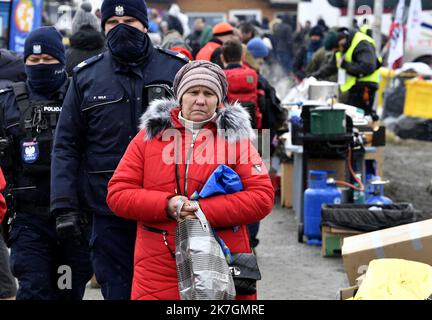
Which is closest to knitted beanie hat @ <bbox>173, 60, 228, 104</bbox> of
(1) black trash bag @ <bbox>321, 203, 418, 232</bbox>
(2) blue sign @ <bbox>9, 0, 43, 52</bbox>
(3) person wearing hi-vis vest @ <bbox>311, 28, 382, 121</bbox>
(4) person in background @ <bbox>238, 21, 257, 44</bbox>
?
(1) black trash bag @ <bbox>321, 203, 418, 232</bbox>

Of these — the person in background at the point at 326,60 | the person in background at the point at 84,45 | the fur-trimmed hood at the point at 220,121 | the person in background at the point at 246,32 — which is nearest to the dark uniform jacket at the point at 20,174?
the fur-trimmed hood at the point at 220,121

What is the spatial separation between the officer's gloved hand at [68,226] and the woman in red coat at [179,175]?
0.67 meters

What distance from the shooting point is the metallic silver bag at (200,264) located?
463cm

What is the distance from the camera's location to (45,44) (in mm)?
6859

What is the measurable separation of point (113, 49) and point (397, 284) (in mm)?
1905

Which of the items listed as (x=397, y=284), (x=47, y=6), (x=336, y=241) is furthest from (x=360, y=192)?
(x=47, y=6)

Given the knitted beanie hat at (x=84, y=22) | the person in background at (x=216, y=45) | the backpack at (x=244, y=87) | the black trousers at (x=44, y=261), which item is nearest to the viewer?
the black trousers at (x=44, y=261)

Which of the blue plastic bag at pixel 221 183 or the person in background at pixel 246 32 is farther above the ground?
the blue plastic bag at pixel 221 183

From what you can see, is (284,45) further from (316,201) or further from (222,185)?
(222,185)

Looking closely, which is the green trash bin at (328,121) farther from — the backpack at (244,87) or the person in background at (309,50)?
the person in background at (309,50)

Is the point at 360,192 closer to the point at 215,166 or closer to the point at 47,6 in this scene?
the point at 215,166

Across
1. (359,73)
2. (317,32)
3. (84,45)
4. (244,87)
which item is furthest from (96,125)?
(317,32)

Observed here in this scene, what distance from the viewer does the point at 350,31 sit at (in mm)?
15398

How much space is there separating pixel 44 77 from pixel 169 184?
2.06 metres
